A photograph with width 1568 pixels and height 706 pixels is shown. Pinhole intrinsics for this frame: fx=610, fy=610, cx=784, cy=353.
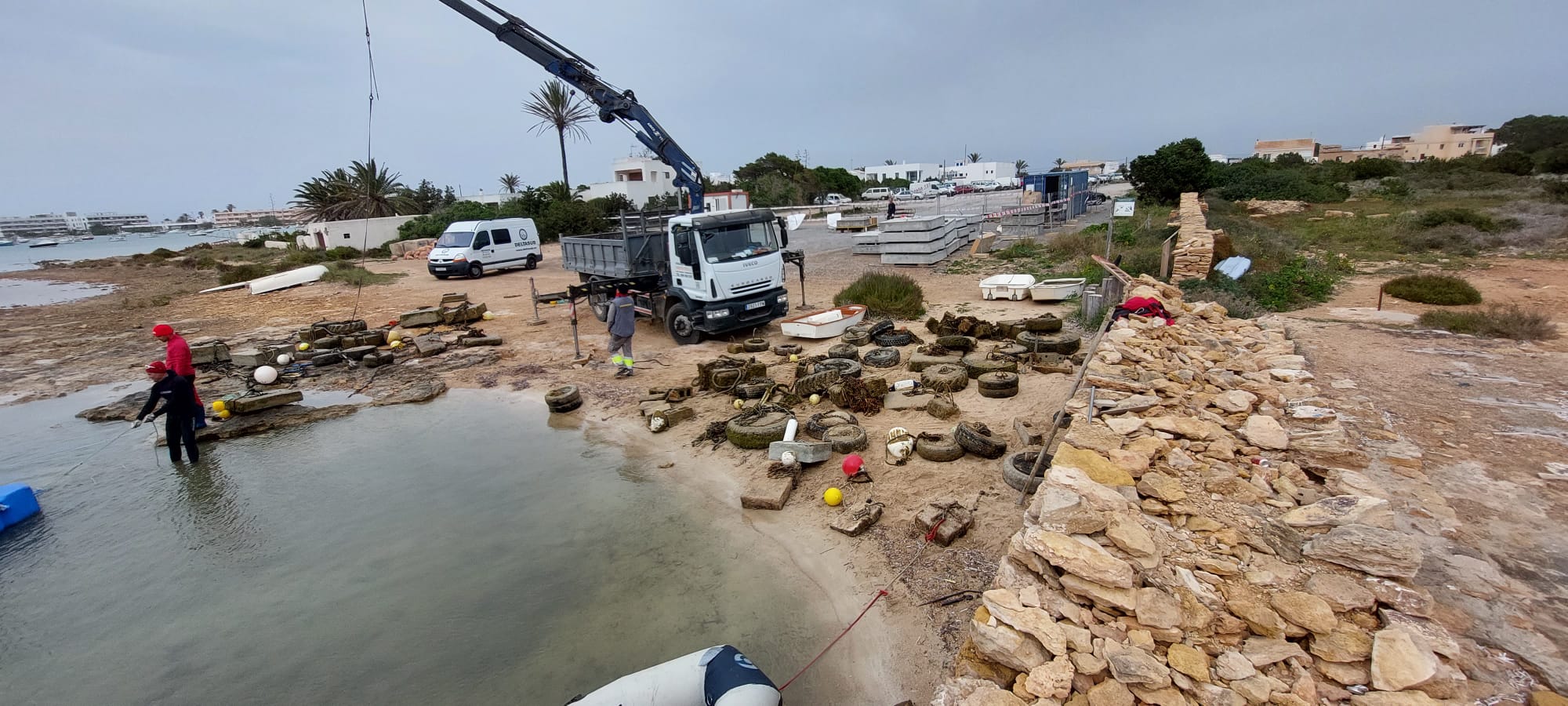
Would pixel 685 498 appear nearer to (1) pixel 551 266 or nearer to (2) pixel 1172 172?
(1) pixel 551 266

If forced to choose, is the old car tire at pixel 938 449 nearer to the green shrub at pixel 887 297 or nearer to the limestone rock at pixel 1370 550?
the limestone rock at pixel 1370 550

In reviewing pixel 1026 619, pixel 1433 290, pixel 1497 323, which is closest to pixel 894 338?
pixel 1026 619

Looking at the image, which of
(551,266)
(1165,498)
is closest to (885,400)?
(1165,498)

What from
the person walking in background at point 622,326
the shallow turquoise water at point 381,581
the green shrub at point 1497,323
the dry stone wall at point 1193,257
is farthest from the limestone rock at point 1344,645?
the dry stone wall at point 1193,257

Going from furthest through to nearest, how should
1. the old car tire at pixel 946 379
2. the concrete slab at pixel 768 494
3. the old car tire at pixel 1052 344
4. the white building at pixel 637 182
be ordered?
the white building at pixel 637 182 → the old car tire at pixel 1052 344 → the old car tire at pixel 946 379 → the concrete slab at pixel 768 494

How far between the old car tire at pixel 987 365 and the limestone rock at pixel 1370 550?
18.2ft

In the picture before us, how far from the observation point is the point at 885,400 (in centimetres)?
844

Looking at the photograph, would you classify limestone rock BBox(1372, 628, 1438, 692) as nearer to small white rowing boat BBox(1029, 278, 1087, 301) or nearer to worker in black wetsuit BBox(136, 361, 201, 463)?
small white rowing boat BBox(1029, 278, 1087, 301)

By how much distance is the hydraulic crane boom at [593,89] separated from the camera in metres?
13.5

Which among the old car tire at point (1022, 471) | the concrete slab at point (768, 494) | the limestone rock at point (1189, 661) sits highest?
the limestone rock at point (1189, 661)

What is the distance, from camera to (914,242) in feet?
67.9

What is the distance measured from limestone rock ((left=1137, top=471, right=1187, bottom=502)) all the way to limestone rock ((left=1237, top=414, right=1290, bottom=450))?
1.14 m

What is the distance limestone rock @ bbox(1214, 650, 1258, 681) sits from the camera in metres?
2.80

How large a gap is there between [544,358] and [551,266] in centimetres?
1600
